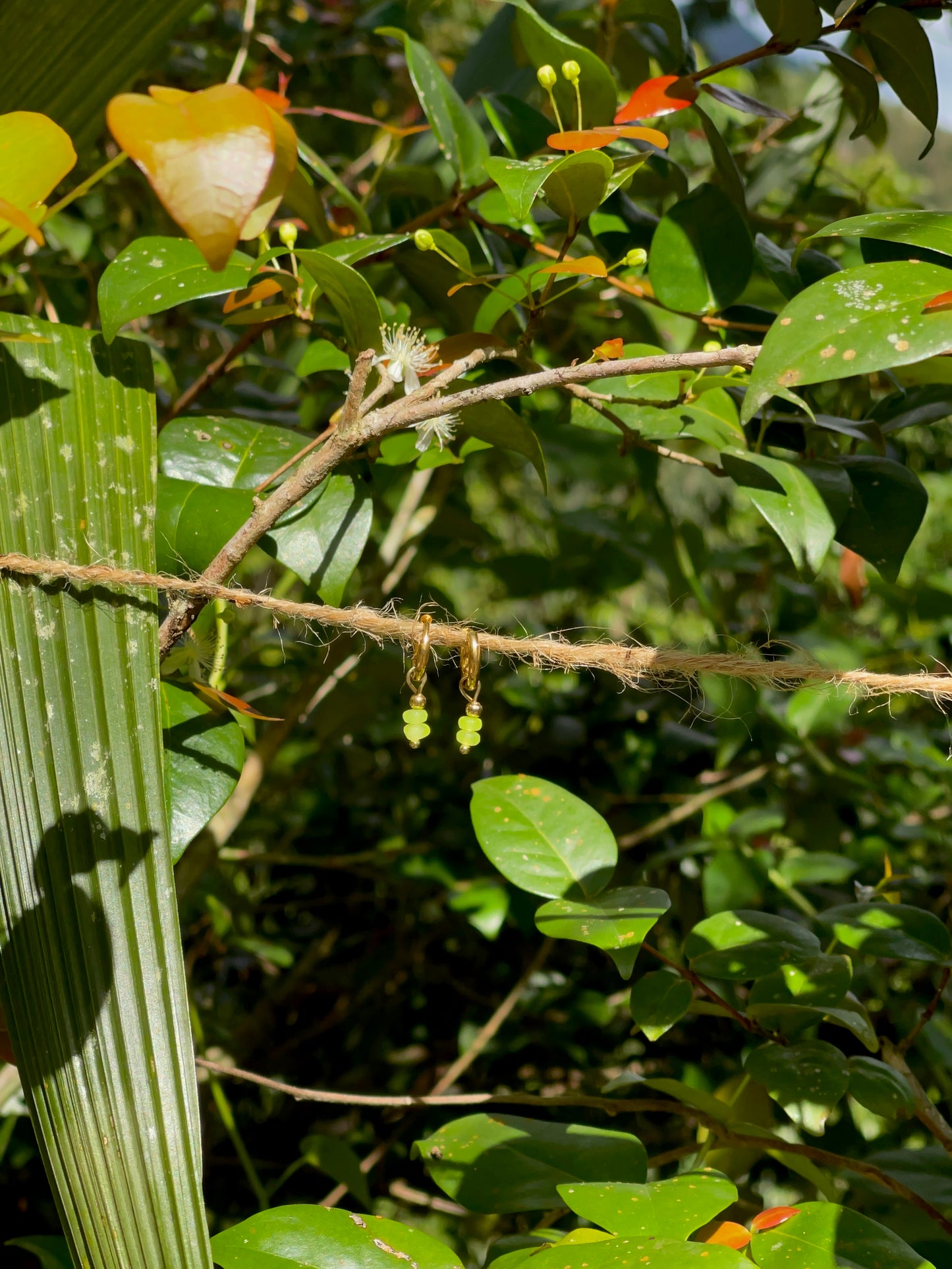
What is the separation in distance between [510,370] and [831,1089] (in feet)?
1.31

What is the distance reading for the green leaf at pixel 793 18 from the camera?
49 centimetres

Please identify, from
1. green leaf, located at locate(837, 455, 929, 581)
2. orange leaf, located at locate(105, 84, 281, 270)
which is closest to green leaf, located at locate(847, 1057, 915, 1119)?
green leaf, located at locate(837, 455, 929, 581)

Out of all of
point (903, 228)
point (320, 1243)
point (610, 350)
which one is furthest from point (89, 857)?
point (903, 228)

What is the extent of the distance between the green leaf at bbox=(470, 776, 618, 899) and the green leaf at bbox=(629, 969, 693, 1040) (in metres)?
0.05

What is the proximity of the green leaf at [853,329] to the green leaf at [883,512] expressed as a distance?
0.14 m

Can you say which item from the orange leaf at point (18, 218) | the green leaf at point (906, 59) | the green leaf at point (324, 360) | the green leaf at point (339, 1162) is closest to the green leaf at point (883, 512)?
the green leaf at point (906, 59)

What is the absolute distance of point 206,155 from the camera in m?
0.23

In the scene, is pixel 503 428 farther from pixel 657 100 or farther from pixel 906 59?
pixel 906 59

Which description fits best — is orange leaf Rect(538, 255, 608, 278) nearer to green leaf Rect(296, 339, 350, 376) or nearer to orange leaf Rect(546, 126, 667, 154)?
orange leaf Rect(546, 126, 667, 154)

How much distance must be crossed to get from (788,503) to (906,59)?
27 cm

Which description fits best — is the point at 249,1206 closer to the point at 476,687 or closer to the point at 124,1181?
the point at 124,1181

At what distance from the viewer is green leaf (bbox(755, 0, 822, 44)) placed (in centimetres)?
49

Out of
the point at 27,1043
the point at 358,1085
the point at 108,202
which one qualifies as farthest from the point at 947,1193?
the point at 108,202

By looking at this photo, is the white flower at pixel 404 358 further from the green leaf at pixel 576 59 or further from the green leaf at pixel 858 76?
the green leaf at pixel 858 76
